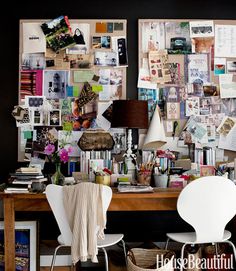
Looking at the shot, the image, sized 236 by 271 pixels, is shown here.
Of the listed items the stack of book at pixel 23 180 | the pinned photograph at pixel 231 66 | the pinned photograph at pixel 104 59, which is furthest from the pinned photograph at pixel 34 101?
the pinned photograph at pixel 231 66

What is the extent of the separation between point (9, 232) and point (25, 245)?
0.94 feet

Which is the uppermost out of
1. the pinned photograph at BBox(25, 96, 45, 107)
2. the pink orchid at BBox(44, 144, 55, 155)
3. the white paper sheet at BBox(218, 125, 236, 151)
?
the pinned photograph at BBox(25, 96, 45, 107)

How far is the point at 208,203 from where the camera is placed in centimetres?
267

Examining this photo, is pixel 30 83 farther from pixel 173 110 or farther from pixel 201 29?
pixel 201 29

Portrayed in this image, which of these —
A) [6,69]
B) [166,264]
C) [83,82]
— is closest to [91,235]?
[166,264]

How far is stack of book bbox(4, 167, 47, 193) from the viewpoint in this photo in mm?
2939

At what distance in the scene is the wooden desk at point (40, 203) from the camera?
9.36ft

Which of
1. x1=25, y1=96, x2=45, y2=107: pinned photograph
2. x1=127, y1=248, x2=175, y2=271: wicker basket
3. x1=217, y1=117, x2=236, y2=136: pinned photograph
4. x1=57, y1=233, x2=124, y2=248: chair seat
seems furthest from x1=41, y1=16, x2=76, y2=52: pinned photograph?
x1=127, y1=248, x2=175, y2=271: wicker basket

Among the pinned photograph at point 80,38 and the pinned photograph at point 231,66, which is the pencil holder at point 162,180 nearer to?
the pinned photograph at point 231,66

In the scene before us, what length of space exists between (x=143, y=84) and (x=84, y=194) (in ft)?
4.55

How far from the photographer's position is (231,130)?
3.62 m

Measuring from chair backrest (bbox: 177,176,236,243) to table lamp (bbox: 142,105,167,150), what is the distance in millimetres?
867

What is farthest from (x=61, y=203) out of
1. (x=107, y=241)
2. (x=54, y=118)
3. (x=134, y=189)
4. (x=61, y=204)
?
(x=54, y=118)

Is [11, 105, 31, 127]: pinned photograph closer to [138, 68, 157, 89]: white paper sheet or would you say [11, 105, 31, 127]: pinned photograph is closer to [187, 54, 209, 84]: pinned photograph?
[138, 68, 157, 89]: white paper sheet
